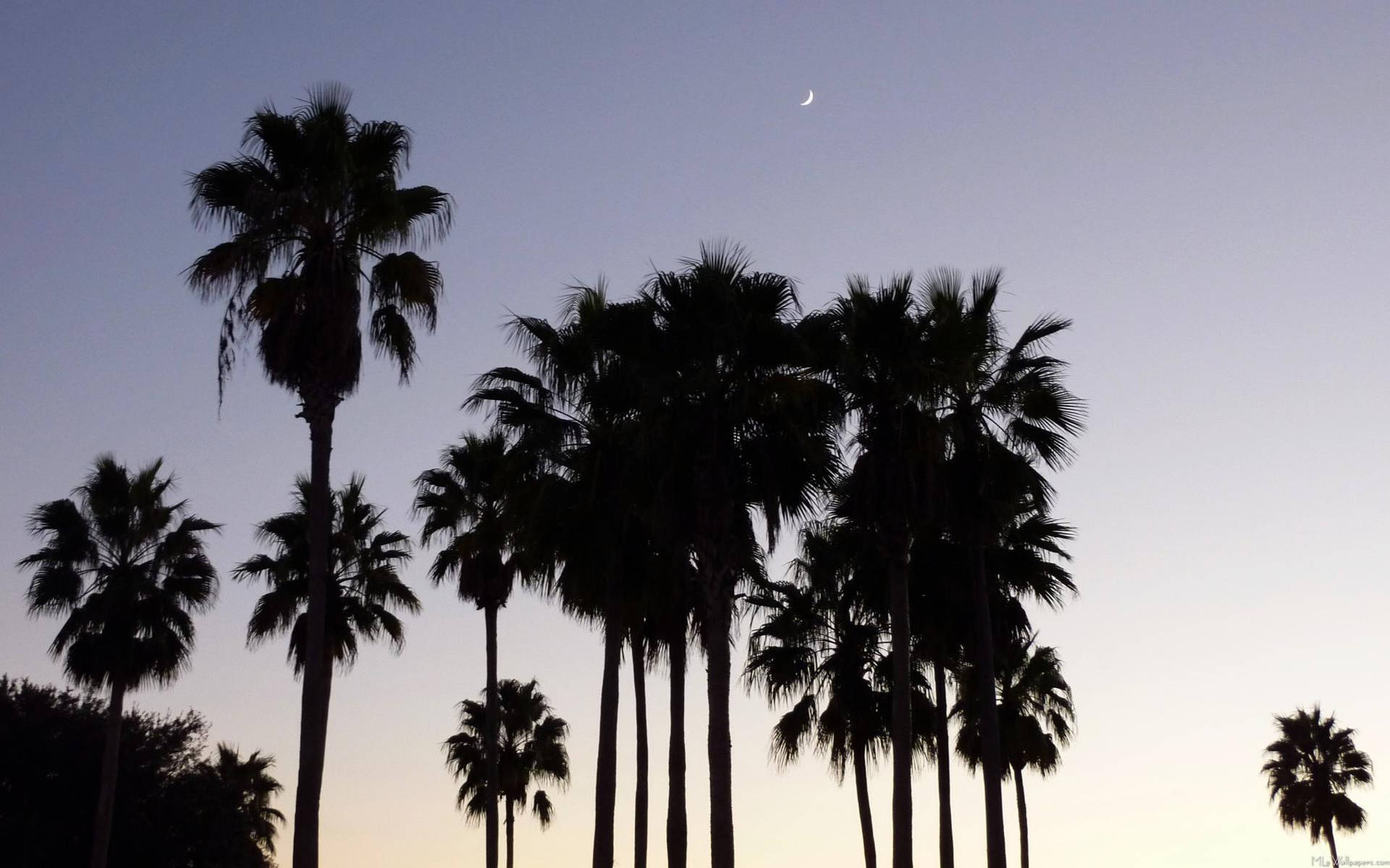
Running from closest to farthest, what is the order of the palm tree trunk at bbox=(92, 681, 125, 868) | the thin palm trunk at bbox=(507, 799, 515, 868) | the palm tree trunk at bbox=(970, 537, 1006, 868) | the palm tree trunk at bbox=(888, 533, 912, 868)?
the palm tree trunk at bbox=(888, 533, 912, 868), the palm tree trunk at bbox=(970, 537, 1006, 868), the palm tree trunk at bbox=(92, 681, 125, 868), the thin palm trunk at bbox=(507, 799, 515, 868)

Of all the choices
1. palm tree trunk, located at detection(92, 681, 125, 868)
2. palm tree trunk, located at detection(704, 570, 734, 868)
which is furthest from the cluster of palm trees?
palm tree trunk, located at detection(92, 681, 125, 868)

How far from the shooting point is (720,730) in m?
24.6

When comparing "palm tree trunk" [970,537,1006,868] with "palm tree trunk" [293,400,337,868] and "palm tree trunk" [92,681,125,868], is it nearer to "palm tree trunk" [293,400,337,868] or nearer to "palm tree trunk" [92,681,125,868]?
"palm tree trunk" [293,400,337,868]

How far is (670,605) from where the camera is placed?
31000mm

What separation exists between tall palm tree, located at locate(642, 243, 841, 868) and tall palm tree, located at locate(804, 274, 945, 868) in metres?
1.68

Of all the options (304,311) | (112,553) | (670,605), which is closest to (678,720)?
(670,605)

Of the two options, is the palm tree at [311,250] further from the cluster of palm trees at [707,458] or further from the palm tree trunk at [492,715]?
the palm tree trunk at [492,715]

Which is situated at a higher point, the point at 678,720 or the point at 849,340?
the point at 849,340

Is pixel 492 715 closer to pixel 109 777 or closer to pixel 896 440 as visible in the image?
pixel 109 777

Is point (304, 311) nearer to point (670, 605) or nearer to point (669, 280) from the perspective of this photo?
point (669, 280)

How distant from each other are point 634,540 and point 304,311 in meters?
8.68

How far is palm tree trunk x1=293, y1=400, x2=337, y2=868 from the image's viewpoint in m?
23.8

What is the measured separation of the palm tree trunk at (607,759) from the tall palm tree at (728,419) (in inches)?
279

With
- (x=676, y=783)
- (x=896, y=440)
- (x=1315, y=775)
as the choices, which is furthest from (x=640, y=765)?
(x=1315, y=775)
